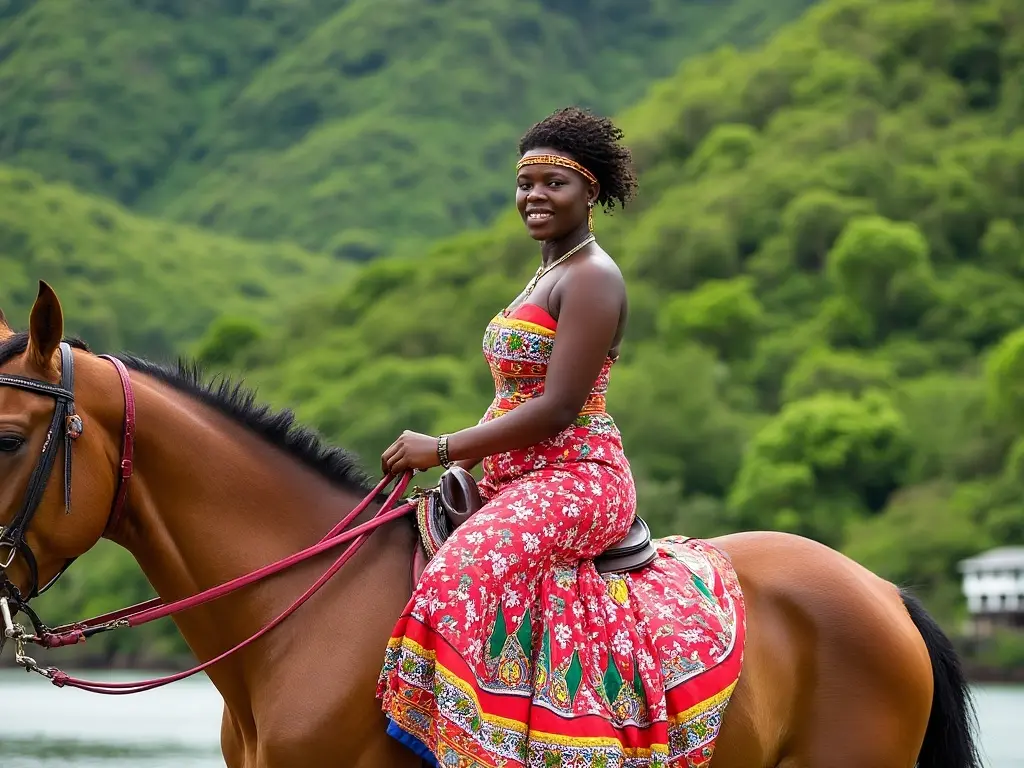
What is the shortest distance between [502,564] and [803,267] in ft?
378

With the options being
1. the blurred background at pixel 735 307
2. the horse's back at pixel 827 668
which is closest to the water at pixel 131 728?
the blurred background at pixel 735 307

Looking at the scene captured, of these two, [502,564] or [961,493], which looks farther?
[961,493]

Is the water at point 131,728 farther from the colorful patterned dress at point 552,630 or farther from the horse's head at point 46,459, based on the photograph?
the horse's head at point 46,459

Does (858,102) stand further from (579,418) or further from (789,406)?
(579,418)

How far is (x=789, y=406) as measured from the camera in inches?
3361

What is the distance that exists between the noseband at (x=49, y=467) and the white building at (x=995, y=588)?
202ft

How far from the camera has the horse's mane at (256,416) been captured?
21.3 ft

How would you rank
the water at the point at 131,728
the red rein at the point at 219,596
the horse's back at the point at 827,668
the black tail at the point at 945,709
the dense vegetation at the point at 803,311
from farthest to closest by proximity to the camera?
the dense vegetation at the point at 803,311
the water at the point at 131,728
the black tail at the point at 945,709
the horse's back at the point at 827,668
the red rein at the point at 219,596

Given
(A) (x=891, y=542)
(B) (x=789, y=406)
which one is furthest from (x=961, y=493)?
(B) (x=789, y=406)

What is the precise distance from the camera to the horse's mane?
649cm

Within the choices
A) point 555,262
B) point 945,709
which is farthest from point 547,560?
point 945,709

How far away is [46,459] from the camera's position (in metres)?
5.88

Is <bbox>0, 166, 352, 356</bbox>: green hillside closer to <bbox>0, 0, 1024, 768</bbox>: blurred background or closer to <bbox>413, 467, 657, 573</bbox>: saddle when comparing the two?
<bbox>0, 0, 1024, 768</bbox>: blurred background

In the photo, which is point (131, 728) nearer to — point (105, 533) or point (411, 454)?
point (105, 533)
